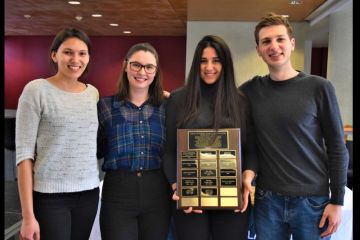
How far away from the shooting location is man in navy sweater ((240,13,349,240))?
5.31 feet

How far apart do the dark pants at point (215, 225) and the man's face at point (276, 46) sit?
→ 684mm

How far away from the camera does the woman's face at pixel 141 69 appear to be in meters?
1.77

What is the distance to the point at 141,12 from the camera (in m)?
5.91

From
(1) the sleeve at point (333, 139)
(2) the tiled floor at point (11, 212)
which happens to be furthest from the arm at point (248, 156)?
(2) the tiled floor at point (11, 212)

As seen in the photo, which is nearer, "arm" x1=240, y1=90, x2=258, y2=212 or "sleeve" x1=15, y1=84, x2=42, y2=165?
"sleeve" x1=15, y1=84, x2=42, y2=165

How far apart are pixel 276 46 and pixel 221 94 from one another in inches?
12.4

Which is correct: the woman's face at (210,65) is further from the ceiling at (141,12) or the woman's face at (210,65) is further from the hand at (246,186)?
the ceiling at (141,12)

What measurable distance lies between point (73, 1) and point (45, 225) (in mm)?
4237

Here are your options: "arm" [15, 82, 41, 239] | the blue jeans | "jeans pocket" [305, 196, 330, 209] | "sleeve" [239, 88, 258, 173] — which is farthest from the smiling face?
"jeans pocket" [305, 196, 330, 209]

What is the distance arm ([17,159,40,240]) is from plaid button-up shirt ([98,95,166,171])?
34 cm

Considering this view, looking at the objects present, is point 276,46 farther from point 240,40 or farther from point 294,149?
point 240,40

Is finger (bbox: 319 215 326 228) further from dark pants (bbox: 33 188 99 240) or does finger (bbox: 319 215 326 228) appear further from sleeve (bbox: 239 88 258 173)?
dark pants (bbox: 33 188 99 240)

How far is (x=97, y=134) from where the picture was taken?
182 cm

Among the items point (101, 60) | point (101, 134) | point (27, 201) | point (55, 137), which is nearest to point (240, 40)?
point (101, 60)
